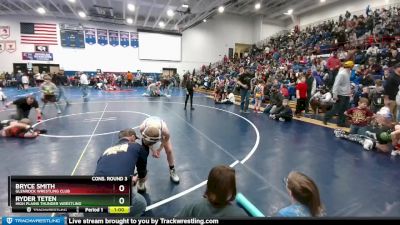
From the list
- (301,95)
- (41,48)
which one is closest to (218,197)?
(301,95)

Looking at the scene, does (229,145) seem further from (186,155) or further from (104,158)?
(104,158)

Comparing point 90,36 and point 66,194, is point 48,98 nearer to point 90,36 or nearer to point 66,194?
point 66,194

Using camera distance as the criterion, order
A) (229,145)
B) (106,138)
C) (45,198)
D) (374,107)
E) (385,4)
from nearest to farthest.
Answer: (45,198) < (229,145) < (106,138) < (374,107) < (385,4)

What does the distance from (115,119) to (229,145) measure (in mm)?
4697

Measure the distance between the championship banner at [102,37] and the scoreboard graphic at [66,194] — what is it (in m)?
29.2

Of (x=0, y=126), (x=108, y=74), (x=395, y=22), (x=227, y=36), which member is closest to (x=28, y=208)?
(x=0, y=126)

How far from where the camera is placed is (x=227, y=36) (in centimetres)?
3181

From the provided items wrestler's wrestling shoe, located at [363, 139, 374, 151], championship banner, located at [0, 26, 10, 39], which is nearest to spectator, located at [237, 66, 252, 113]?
wrestler's wrestling shoe, located at [363, 139, 374, 151]

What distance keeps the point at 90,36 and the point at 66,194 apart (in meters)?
29.4

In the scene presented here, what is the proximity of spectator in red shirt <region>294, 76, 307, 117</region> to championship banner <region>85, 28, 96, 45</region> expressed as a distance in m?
23.7

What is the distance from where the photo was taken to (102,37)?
2766 centimetres

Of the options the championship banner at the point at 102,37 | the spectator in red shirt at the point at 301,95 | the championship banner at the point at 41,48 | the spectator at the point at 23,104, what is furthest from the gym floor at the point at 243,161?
the championship banner at the point at 102,37

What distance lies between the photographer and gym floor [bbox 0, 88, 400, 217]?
12.2 ft

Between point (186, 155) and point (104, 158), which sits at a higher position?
point (104, 158)
